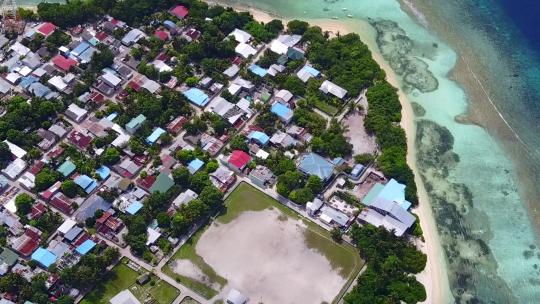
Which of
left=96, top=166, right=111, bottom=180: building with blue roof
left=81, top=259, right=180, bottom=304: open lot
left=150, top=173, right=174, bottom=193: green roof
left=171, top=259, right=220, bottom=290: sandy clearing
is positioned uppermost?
left=150, top=173, right=174, bottom=193: green roof

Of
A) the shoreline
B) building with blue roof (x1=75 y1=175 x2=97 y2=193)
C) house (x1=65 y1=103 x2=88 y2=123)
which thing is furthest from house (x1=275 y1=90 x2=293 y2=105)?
building with blue roof (x1=75 y1=175 x2=97 y2=193)

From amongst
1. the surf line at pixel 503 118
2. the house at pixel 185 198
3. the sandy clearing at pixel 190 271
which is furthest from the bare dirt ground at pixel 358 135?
the sandy clearing at pixel 190 271

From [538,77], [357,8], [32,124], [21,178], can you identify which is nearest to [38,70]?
[32,124]

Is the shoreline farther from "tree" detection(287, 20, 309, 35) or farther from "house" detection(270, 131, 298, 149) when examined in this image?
"house" detection(270, 131, 298, 149)

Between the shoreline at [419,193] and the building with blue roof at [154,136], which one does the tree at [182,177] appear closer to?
the building with blue roof at [154,136]

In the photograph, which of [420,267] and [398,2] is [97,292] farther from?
[398,2]
